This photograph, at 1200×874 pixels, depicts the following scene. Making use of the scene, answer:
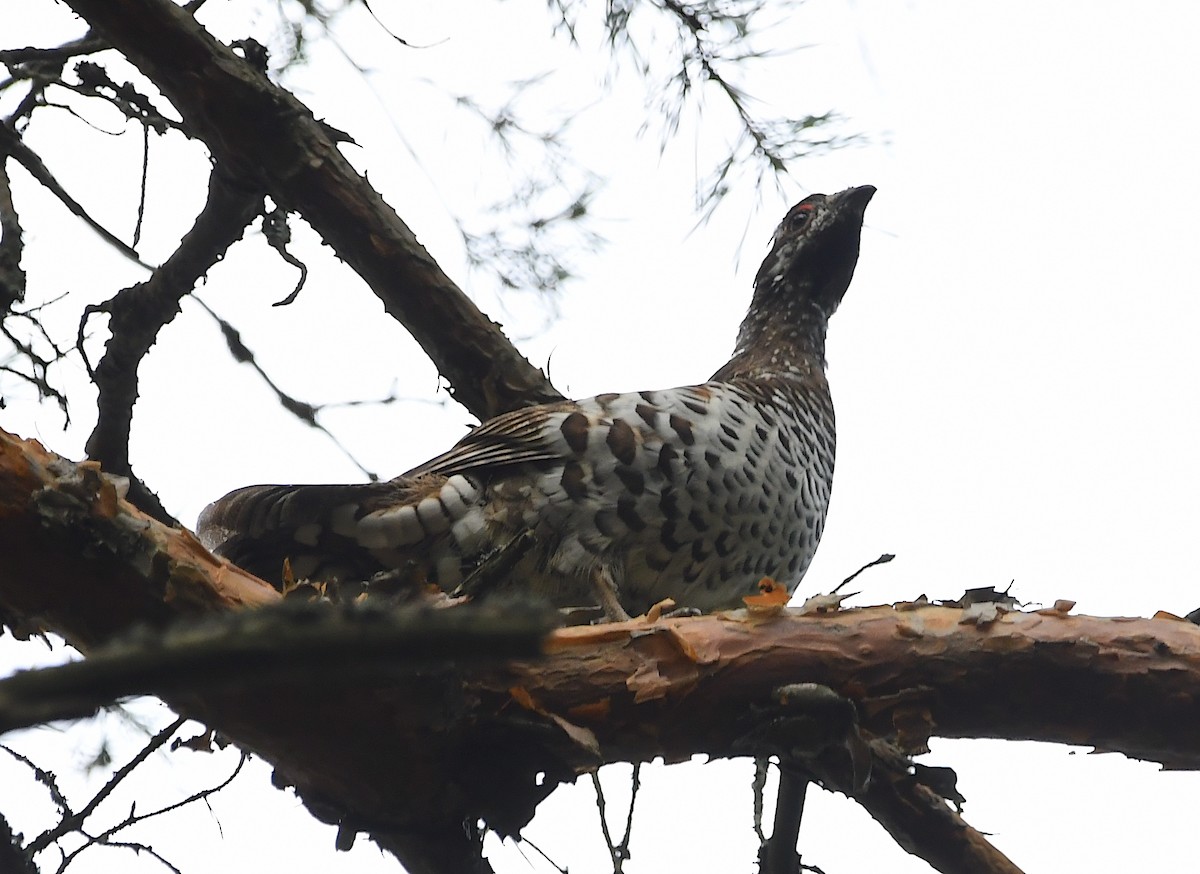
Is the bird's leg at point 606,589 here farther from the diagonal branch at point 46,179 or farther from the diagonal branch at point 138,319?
the diagonal branch at point 46,179

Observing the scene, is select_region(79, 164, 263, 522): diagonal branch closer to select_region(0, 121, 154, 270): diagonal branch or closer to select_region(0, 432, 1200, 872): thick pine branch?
select_region(0, 121, 154, 270): diagonal branch

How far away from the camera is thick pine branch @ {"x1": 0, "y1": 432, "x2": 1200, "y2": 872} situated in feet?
6.28

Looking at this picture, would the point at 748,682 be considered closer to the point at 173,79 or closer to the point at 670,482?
the point at 670,482

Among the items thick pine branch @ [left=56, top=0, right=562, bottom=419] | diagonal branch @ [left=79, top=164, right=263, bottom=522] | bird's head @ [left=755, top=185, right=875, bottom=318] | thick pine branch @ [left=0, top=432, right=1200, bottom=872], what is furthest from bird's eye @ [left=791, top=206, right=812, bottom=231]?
thick pine branch @ [left=0, top=432, right=1200, bottom=872]

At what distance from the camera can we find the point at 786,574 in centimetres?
371

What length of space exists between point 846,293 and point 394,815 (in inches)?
142

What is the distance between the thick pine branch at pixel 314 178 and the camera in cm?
317

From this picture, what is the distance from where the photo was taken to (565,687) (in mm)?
2135

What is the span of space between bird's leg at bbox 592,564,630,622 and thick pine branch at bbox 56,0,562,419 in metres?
0.87

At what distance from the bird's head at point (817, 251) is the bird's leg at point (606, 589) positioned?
6.94 feet

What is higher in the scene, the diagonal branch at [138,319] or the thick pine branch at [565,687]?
the diagonal branch at [138,319]

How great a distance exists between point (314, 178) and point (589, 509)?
122cm

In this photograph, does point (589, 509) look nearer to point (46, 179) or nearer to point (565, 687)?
point (565, 687)

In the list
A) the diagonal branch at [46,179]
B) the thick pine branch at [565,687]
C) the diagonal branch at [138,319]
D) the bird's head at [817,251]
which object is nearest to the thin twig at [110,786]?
the thick pine branch at [565,687]
